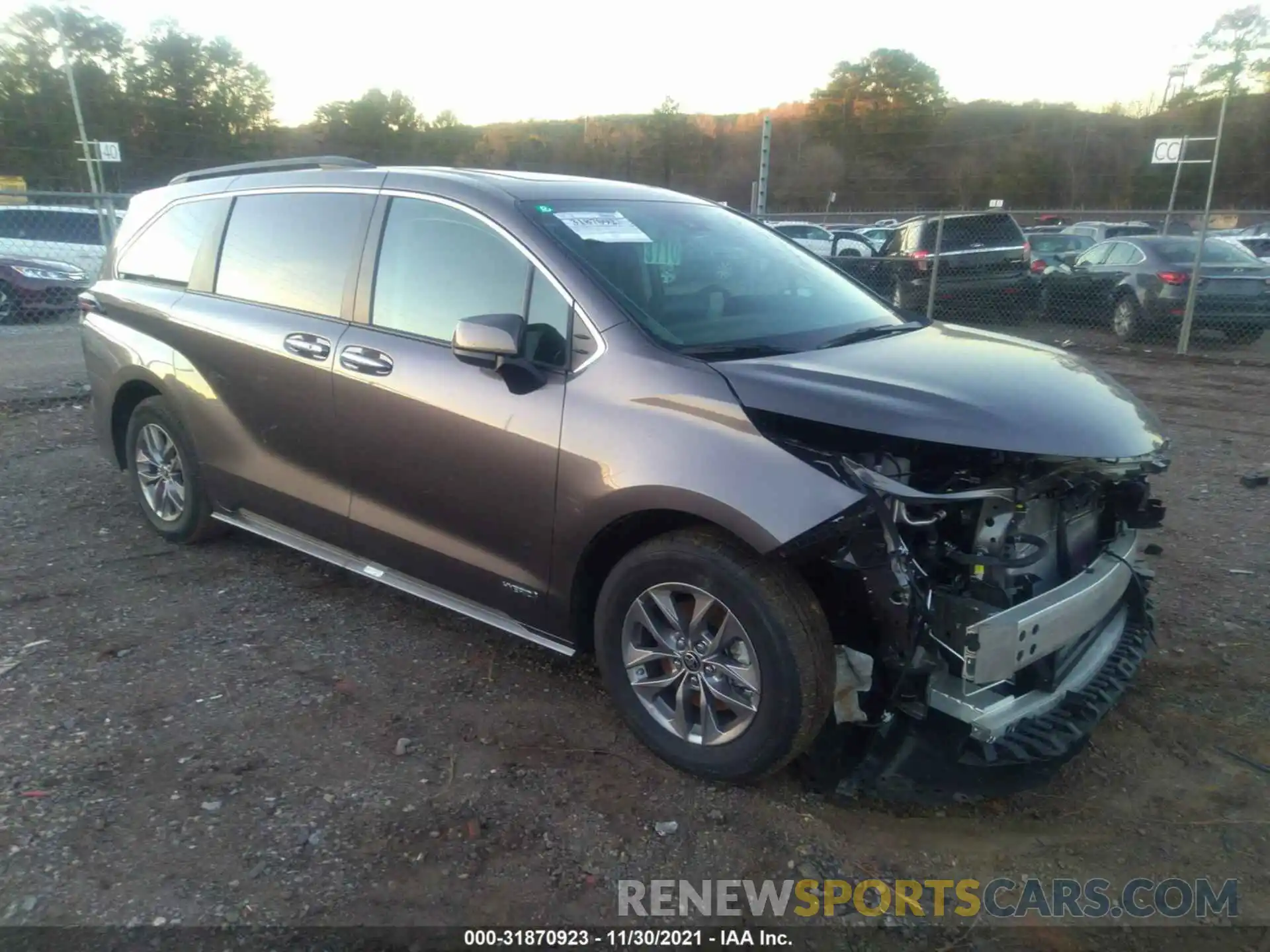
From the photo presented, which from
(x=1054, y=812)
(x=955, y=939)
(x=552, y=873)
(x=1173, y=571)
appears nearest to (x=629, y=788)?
(x=552, y=873)

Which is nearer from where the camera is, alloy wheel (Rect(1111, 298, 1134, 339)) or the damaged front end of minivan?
the damaged front end of minivan

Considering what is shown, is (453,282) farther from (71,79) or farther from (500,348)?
(71,79)

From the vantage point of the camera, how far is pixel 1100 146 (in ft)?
113

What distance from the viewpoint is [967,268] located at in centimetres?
1312

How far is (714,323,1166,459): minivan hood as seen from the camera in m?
2.65

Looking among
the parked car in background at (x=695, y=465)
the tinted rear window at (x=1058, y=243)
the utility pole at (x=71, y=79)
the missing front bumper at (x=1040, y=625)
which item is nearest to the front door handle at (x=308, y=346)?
the parked car in background at (x=695, y=465)

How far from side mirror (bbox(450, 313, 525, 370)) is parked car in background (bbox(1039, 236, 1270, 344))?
11.6m

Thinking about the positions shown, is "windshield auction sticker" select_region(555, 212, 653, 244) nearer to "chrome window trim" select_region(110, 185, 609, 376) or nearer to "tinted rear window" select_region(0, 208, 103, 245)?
"chrome window trim" select_region(110, 185, 609, 376)

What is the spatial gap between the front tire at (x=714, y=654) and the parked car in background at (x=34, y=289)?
12.8 m

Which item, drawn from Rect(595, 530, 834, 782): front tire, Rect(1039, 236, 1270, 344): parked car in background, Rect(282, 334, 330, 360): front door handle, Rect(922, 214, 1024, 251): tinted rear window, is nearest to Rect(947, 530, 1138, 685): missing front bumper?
Rect(595, 530, 834, 782): front tire

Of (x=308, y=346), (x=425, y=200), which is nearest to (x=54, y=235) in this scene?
(x=308, y=346)

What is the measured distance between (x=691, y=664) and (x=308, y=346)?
210 cm

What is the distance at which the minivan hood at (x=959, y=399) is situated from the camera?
265cm

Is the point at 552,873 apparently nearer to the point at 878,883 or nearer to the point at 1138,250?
the point at 878,883
